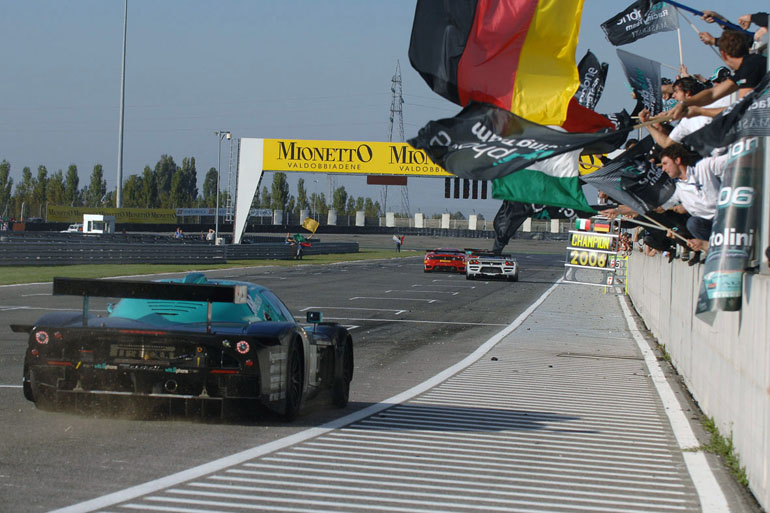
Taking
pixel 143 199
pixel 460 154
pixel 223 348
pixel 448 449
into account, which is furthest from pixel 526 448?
pixel 143 199

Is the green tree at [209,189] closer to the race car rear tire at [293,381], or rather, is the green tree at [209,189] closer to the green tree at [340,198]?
the green tree at [340,198]

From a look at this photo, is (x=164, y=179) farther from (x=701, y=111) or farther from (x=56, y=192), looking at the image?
(x=701, y=111)

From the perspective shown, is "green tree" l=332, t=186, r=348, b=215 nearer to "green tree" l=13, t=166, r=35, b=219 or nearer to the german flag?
"green tree" l=13, t=166, r=35, b=219

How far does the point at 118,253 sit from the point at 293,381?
135 ft

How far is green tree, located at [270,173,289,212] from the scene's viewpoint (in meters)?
162

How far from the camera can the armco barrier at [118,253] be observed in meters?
42.0

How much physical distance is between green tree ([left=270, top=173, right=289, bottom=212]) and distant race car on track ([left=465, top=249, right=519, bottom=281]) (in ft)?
386

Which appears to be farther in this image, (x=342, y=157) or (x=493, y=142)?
(x=342, y=157)

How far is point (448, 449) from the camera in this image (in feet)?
25.8

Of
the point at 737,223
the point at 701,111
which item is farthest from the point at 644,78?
the point at 737,223

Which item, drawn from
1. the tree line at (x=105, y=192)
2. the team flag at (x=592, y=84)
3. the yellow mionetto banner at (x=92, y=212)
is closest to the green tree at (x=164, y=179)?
the tree line at (x=105, y=192)

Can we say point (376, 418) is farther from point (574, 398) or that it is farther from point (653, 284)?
point (653, 284)

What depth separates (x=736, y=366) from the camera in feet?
25.3

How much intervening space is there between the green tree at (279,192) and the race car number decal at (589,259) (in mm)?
132993
